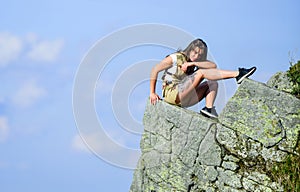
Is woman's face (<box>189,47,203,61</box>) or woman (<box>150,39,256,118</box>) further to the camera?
woman's face (<box>189,47,203,61</box>)

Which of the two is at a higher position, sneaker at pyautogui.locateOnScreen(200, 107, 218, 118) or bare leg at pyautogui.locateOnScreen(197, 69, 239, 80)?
bare leg at pyautogui.locateOnScreen(197, 69, 239, 80)

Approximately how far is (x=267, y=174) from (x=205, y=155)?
3.91 ft

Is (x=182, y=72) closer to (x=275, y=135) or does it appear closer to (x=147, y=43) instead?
(x=147, y=43)

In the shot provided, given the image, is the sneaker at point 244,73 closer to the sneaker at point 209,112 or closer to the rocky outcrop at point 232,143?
the rocky outcrop at point 232,143

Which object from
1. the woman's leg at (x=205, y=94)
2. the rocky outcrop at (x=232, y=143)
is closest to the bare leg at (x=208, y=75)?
the woman's leg at (x=205, y=94)

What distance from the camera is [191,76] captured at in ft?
33.6

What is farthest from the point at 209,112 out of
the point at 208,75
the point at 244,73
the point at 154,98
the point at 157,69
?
the point at 157,69

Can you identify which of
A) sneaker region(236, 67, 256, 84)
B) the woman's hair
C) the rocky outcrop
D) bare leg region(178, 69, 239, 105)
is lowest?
the rocky outcrop

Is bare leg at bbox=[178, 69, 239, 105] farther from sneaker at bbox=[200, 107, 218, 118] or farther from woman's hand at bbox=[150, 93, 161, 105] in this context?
woman's hand at bbox=[150, 93, 161, 105]

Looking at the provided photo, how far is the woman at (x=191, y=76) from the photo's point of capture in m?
9.90

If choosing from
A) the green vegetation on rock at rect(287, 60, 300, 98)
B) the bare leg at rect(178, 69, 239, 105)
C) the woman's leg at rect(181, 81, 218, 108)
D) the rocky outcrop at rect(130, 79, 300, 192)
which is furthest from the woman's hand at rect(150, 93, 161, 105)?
the green vegetation on rock at rect(287, 60, 300, 98)

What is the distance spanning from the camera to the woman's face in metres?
10.4

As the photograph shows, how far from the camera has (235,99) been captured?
31.3 ft

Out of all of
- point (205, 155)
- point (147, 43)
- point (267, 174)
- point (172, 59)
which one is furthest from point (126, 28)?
point (267, 174)
